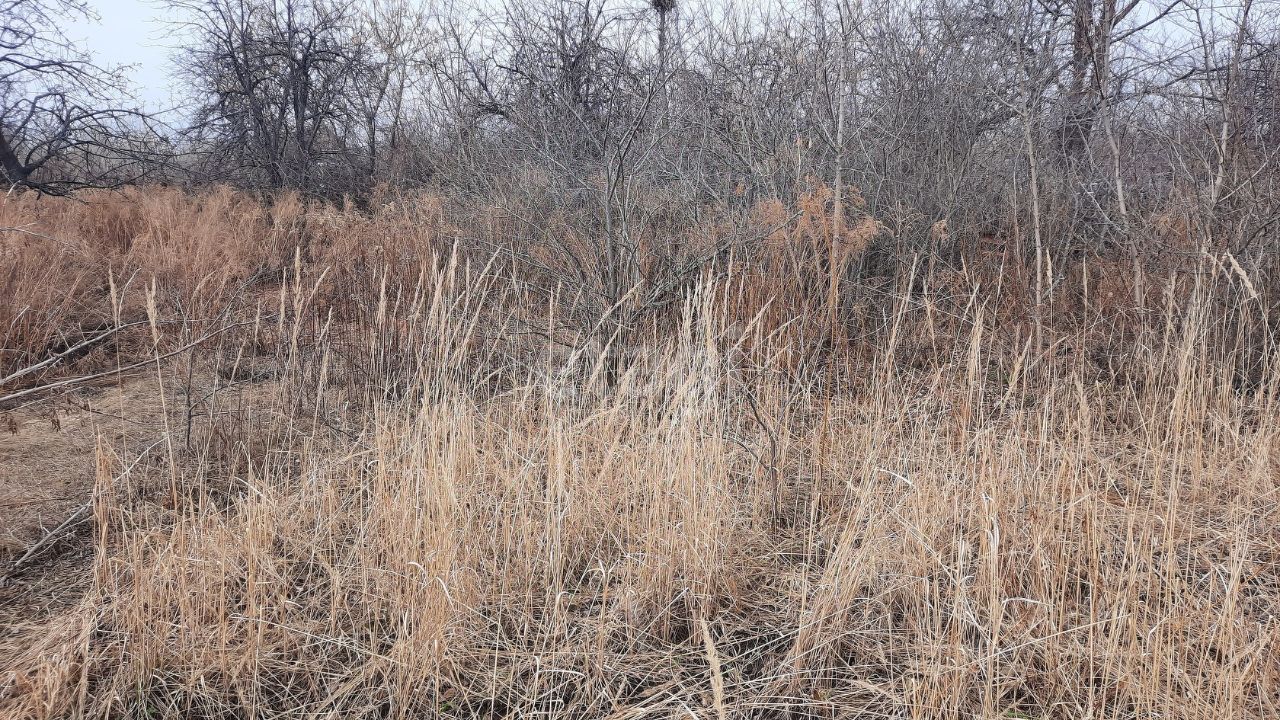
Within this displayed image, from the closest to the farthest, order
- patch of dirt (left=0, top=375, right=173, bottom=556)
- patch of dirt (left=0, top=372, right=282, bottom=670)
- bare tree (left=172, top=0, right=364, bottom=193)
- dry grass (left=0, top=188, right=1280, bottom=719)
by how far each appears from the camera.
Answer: dry grass (left=0, top=188, right=1280, bottom=719) → patch of dirt (left=0, top=372, right=282, bottom=670) → patch of dirt (left=0, top=375, right=173, bottom=556) → bare tree (left=172, top=0, right=364, bottom=193)

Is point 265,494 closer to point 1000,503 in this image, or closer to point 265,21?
point 1000,503

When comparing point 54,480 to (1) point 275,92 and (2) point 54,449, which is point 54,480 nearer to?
(2) point 54,449

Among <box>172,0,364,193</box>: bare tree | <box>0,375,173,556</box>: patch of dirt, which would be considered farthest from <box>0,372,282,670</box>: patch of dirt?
<box>172,0,364,193</box>: bare tree

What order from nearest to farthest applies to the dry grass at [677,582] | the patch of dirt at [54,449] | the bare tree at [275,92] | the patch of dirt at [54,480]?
the dry grass at [677,582] → the patch of dirt at [54,480] → the patch of dirt at [54,449] → the bare tree at [275,92]

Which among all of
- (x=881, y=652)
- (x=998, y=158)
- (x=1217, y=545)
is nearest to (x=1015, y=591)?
(x=881, y=652)

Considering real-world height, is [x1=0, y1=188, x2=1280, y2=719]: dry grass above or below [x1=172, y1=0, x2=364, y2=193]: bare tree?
below

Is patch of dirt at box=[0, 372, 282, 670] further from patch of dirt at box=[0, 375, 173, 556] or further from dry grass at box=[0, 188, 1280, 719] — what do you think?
dry grass at box=[0, 188, 1280, 719]

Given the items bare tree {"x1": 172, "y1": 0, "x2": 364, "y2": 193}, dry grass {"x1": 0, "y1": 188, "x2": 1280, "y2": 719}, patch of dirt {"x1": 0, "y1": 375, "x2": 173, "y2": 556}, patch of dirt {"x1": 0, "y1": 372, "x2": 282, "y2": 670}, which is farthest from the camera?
bare tree {"x1": 172, "y1": 0, "x2": 364, "y2": 193}

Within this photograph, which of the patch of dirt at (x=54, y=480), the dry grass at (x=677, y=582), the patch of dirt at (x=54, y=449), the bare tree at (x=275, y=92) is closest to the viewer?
the dry grass at (x=677, y=582)

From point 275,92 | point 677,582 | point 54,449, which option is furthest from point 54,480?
point 275,92

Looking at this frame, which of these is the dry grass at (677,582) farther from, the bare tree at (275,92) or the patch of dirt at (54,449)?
the bare tree at (275,92)

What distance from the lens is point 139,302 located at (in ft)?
17.8

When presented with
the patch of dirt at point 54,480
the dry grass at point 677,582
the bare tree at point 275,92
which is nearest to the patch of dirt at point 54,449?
the patch of dirt at point 54,480

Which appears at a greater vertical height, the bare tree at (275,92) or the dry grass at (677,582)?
the bare tree at (275,92)
